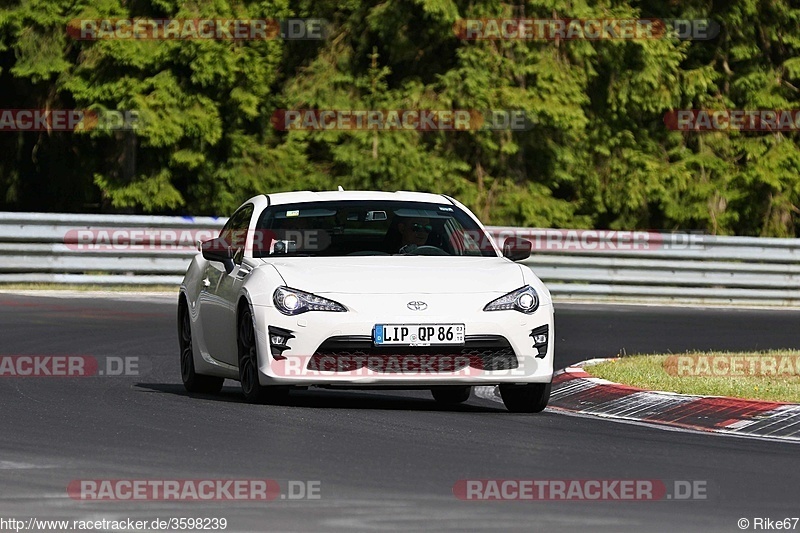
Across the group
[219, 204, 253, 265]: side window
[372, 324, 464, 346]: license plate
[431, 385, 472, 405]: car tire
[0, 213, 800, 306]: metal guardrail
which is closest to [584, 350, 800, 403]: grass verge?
[431, 385, 472, 405]: car tire

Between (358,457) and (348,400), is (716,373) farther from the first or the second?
(358,457)

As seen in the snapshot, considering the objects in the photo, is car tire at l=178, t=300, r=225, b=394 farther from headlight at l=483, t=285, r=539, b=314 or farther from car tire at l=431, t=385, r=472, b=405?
headlight at l=483, t=285, r=539, b=314

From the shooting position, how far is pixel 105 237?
23719 mm

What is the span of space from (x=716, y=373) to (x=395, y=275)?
4.10 meters

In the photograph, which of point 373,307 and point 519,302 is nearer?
point 373,307

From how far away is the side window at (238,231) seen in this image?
12.3m

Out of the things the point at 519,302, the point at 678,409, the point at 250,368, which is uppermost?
the point at 519,302

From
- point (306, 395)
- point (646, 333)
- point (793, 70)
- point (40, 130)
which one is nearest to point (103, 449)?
point (306, 395)

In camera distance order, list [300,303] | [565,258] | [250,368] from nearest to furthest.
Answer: [300,303], [250,368], [565,258]

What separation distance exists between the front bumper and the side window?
48.9 inches

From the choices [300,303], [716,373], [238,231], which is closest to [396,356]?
[300,303]

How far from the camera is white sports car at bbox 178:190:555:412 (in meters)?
10.9

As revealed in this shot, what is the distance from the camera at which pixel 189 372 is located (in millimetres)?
13055

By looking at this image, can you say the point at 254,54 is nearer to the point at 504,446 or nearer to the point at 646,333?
the point at 646,333
